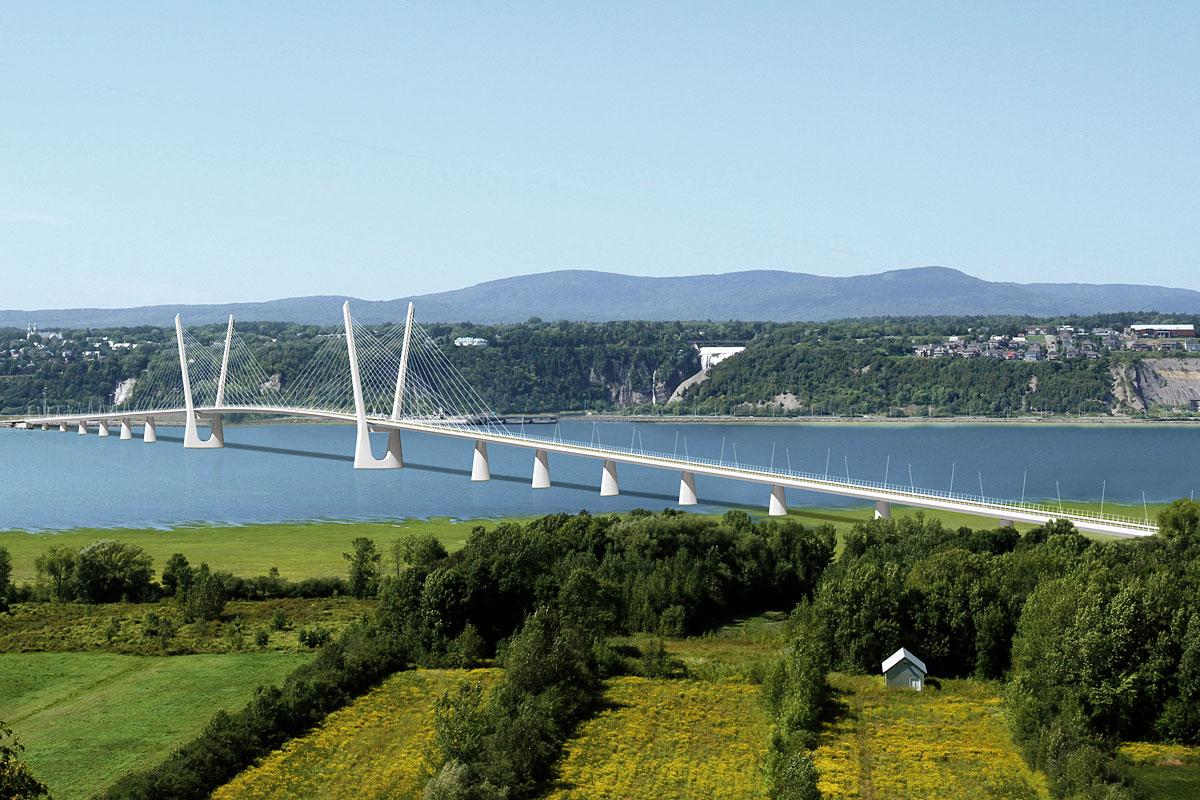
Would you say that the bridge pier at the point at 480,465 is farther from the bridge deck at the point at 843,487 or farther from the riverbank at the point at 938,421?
the riverbank at the point at 938,421

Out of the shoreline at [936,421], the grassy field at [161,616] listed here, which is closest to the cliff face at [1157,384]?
the shoreline at [936,421]

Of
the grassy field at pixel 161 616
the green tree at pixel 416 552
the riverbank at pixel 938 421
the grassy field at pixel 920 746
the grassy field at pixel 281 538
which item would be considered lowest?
the riverbank at pixel 938 421

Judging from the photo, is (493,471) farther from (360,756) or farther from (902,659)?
(360,756)

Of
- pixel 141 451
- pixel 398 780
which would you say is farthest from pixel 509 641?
pixel 141 451

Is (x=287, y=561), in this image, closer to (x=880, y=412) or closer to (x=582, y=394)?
(x=880, y=412)

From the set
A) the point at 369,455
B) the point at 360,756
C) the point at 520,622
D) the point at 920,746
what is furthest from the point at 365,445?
the point at 920,746

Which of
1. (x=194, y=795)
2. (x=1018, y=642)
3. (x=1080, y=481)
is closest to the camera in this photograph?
(x=194, y=795)
